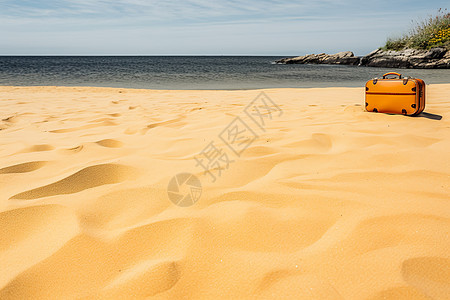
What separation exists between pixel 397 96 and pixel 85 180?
2.78m

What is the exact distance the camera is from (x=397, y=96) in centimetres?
275

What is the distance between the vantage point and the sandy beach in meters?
0.78

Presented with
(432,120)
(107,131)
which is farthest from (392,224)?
(107,131)

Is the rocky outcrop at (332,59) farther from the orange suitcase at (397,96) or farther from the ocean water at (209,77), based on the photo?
the orange suitcase at (397,96)

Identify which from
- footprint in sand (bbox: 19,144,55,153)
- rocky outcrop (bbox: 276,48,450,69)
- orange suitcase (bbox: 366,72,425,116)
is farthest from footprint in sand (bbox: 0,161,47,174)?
rocky outcrop (bbox: 276,48,450,69)

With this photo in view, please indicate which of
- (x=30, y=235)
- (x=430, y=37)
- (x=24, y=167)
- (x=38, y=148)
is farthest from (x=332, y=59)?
(x=30, y=235)

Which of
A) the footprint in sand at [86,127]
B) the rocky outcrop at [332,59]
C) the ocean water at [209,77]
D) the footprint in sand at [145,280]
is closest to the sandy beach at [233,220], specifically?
the footprint in sand at [145,280]

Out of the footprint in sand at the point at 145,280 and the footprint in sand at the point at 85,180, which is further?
the footprint in sand at the point at 85,180

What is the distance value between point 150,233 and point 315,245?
0.55 metres

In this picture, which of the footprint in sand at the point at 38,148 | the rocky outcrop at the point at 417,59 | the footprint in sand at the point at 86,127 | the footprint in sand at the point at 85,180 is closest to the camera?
the footprint in sand at the point at 85,180

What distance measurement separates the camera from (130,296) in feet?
2.44

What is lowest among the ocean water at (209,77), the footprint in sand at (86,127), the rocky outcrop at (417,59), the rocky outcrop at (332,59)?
the footprint in sand at (86,127)

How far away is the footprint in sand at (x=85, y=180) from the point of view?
4.15 ft

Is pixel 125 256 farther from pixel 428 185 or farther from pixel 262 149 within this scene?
Answer: pixel 428 185
